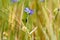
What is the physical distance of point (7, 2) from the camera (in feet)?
6.87

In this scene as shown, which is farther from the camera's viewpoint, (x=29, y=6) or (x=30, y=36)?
(x=29, y=6)

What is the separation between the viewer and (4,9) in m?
1.93

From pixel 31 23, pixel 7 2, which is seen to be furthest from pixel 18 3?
pixel 31 23

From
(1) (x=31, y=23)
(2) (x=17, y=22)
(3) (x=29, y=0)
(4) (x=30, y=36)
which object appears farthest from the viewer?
(3) (x=29, y=0)

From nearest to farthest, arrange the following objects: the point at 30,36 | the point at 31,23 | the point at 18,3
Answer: the point at 30,36, the point at 31,23, the point at 18,3

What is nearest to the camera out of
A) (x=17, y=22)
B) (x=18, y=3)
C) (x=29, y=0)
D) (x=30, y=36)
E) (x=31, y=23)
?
(x=30, y=36)

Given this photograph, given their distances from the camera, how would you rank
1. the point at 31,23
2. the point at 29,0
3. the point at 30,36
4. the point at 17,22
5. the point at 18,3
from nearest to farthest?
the point at 30,36 → the point at 17,22 → the point at 31,23 → the point at 18,3 → the point at 29,0

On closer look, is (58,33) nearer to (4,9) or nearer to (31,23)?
(31,23)

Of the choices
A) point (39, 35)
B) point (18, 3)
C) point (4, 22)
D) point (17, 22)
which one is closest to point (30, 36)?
point (39, 35)

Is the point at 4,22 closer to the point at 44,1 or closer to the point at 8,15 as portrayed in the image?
the point at 8,15

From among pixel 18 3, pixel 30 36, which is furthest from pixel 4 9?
pixel 30 36

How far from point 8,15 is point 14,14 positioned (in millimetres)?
58

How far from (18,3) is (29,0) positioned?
0.62 feet

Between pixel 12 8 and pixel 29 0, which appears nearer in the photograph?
pixel 12 8
